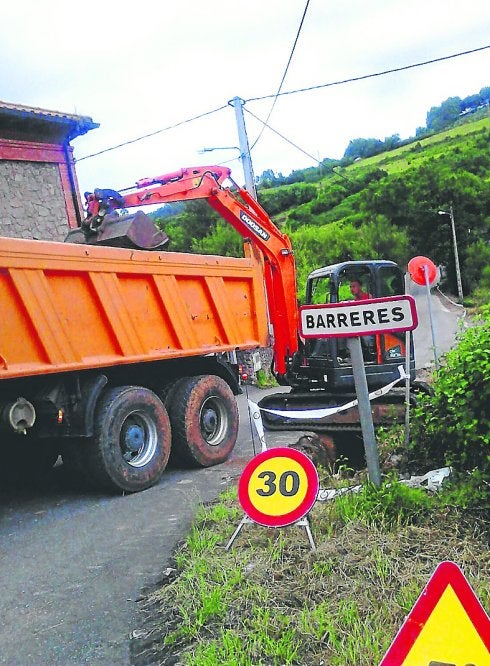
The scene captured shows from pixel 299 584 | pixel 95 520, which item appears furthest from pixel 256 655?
pixel 95 520

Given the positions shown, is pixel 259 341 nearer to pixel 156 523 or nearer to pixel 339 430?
pixel 339 430

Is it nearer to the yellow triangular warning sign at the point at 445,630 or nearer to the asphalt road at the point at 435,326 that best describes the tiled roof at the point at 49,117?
the asphalt road at the point at 435,326

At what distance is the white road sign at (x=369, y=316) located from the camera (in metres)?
4.46

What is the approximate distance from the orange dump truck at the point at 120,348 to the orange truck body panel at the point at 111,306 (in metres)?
0.01

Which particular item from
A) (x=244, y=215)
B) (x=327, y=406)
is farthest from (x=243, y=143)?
(x=327, y=406)

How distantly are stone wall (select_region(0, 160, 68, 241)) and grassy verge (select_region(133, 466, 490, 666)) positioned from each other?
9.81 m

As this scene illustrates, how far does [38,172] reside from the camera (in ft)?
44.9

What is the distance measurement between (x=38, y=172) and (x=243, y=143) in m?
6.40

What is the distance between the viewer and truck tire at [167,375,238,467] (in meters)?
8.02

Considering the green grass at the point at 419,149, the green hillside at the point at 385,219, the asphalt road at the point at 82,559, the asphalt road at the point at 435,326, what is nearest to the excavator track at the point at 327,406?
the asphalt road at the point at 82,559

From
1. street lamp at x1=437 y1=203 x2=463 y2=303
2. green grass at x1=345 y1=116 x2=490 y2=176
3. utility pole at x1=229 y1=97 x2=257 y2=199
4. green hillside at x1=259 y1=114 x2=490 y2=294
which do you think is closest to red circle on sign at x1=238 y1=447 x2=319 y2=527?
utility pole at x1=229 y1=97 x2=257 y2=199

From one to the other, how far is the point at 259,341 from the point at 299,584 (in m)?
5.89

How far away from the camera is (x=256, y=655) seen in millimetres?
3227

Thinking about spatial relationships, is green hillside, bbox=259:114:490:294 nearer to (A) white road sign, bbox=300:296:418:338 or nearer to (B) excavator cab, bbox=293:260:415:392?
Result: (B) excavator cab, bbox=293:260:415:392
